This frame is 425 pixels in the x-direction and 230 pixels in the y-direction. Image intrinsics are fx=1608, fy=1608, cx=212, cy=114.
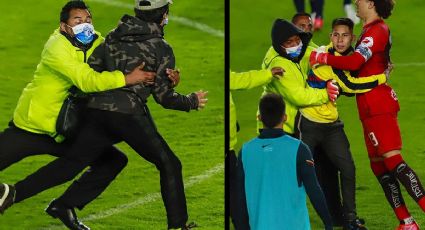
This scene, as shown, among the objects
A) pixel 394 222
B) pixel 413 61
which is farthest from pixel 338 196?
pixel 413 61

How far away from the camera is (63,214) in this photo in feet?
42.1

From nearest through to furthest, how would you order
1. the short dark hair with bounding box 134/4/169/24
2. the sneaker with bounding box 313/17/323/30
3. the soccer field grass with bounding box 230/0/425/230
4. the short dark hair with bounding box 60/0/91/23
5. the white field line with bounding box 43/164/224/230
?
1. the short dark hair with bounding box 134/4/169/24
2. the short dark hair with bounding box 60/0/91/23
3. the white field line with bounding box 43/164/224/230
4. the soccer field grass with bounding box 230/0/425/230
5. the sneaker with bounding box 313/17/323/30

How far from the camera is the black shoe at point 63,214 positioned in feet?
42.0

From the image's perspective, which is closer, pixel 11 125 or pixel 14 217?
pixel 11 125

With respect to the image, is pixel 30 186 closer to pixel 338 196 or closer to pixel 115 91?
pixel 115 91

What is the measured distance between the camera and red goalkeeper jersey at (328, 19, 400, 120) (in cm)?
1258

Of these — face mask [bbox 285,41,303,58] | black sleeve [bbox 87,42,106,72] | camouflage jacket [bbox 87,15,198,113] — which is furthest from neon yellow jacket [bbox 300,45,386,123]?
black sleeve [bbox 87,42,106,72]

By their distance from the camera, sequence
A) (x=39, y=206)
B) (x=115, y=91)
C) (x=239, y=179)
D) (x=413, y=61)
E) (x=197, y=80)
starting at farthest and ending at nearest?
1. (x=413, y=61)
2. (x=197, y=80)
3. (x=39, y=206)
4. (x=115, y=91)
5. (x=239, y=179)

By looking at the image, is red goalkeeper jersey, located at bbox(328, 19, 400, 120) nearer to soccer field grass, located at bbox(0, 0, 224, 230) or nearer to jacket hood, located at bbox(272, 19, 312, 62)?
jacket hood, located at bbox(272, 19, 312, 62)

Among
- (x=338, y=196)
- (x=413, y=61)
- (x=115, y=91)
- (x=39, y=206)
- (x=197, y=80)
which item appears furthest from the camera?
(x=413, y=61)

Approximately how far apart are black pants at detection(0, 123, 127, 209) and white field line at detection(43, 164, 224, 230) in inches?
29.5

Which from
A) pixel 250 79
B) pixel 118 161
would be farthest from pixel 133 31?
pixel 118 161

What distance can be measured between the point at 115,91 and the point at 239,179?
67.0 inches

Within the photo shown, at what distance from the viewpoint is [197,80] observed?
60.8 feet
